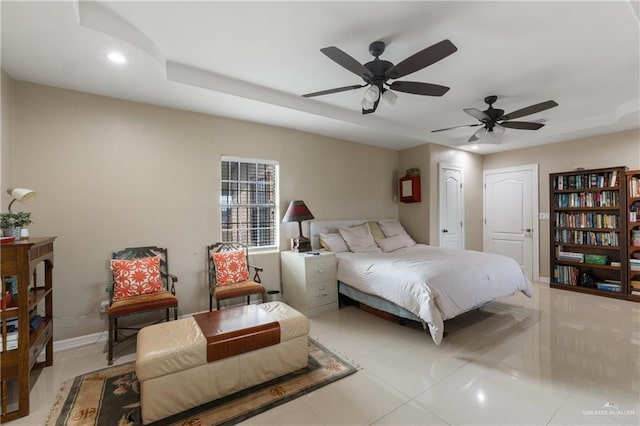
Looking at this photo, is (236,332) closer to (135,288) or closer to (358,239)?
(135,288)

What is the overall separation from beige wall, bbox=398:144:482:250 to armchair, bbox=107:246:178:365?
13.2ft

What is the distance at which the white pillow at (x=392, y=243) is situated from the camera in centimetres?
443

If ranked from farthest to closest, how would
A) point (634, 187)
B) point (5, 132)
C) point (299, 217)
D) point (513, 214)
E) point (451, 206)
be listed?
point (513, 214) < point (451, 206) < point (634, 187) < point (299, 217) < point (5, 132)

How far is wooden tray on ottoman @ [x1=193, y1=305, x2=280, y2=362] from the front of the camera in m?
1.89

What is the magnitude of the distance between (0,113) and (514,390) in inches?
177

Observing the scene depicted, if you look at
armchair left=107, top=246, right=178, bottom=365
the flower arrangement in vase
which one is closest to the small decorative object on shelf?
armchair left=107, top=246, right=178, bottom=365

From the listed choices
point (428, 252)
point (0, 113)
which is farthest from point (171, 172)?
point (428, 252)

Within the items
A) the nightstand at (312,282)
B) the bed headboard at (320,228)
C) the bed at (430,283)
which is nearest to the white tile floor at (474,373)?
the nightstand at (312,282)

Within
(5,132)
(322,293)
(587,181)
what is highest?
(5,132)

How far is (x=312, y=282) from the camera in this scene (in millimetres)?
3471

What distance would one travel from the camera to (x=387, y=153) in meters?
5.34

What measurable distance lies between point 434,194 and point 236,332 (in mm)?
4169

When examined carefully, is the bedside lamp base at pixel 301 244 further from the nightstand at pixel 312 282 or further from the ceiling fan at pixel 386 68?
the ceiling fan at pixel 386 68

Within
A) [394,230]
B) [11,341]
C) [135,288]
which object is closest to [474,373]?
[394,230]
